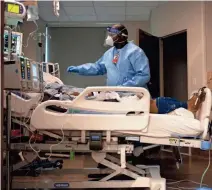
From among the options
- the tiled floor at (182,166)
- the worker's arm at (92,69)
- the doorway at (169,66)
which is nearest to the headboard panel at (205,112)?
the tiled floor at (182,166)

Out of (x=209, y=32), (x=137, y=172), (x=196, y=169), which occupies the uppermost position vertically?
(x=209, y=32)

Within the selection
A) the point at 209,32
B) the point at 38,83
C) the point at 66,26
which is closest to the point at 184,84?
the point at 209,32

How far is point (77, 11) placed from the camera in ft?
19.7

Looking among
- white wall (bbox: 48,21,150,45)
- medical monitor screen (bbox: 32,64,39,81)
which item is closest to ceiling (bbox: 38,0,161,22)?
white wall (bbox: 48,21,150,45)

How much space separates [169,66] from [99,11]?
5.51 feet

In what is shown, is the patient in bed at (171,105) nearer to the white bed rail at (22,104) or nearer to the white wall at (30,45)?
the white bed rail at (22,104)

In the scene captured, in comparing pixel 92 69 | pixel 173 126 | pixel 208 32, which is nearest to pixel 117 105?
pixel 173 126

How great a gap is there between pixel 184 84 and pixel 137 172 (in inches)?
142

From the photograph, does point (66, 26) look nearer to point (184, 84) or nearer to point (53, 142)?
point (184, 84)

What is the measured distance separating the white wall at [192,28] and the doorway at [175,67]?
1.55 feet

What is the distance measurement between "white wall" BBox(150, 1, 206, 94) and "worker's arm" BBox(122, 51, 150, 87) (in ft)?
6.84

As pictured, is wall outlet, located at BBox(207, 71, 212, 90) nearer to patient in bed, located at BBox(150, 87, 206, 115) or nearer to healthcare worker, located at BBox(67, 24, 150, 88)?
healthcare worker, located at BBox(67, 24, 150, 88)

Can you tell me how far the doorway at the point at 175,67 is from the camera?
589cm

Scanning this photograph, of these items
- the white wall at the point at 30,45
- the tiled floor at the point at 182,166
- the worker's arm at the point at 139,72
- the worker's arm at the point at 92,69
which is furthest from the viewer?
the white wall at the point at 30,45
